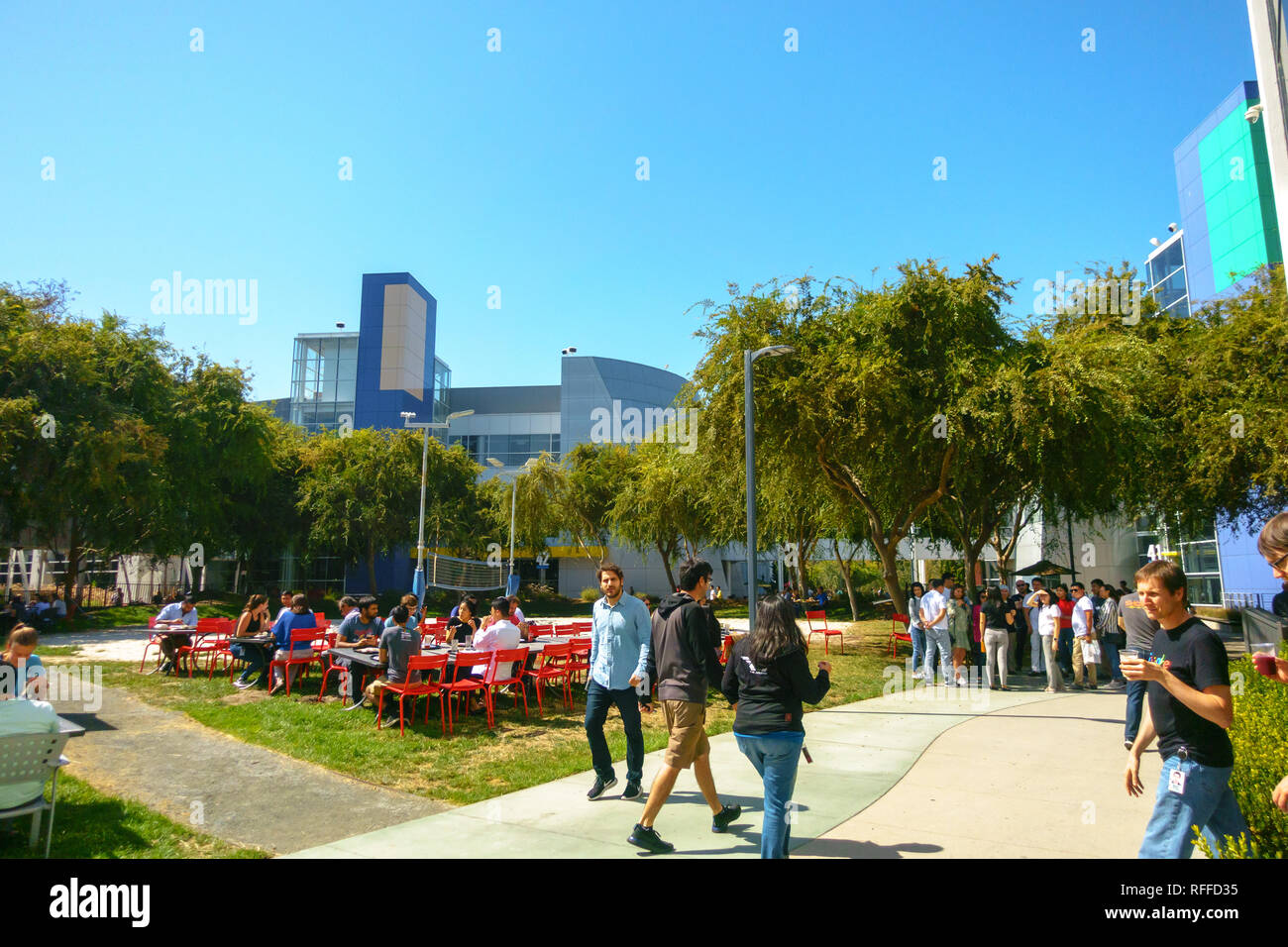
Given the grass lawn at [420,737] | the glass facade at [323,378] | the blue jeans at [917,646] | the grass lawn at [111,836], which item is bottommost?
the grass lawn at [420,737]

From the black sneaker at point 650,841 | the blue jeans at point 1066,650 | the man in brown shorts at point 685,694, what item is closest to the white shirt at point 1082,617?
the blue jeans at point 1066,650

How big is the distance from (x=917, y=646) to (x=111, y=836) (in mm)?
12761

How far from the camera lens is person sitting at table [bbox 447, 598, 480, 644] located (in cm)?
1231

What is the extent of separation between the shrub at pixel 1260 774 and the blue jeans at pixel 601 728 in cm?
396

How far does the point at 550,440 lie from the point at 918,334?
47818 mm

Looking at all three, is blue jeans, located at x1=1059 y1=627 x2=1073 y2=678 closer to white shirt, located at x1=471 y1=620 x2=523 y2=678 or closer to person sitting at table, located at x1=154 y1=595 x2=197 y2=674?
white shirt, located at x1=471 y1=620 x2=523 y2=678

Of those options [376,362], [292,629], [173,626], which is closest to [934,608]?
[292,629]

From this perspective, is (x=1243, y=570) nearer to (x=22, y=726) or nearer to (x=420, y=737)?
(x=420, y=737)

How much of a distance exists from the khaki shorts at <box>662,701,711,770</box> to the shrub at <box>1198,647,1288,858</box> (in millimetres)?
2768

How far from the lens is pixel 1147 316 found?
23.5 m

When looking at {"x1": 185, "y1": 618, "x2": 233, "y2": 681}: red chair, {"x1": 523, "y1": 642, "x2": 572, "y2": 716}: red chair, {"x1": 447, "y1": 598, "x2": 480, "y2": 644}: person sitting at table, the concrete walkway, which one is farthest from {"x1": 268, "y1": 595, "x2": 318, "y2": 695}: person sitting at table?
the concrete walkway

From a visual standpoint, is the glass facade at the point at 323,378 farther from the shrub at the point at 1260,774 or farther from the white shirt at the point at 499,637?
the shrub at the point at 1260,774

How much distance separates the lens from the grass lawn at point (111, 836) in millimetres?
5051
